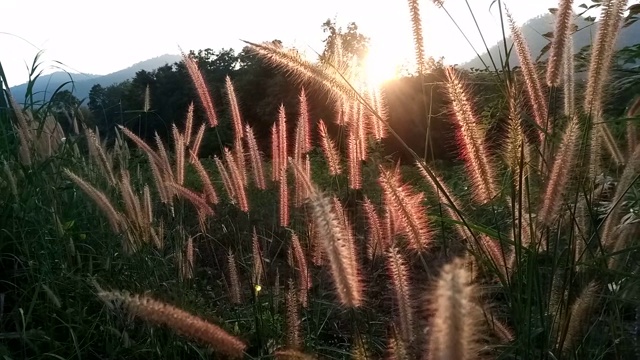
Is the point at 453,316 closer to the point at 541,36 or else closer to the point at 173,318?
the point at 173,318

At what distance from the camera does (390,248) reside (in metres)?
1.62

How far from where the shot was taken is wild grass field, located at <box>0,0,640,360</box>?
1483 mm

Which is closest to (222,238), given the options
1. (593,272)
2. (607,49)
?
(593,272)

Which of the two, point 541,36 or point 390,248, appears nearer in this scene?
point 390,248

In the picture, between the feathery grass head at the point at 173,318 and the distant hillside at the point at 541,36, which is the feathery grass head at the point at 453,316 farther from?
the distant hillside at the point at 541,36

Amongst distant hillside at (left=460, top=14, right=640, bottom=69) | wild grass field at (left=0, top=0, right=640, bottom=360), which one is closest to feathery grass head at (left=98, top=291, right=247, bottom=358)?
wild grass field at (left=0, top=0, right=640, bottom=360)

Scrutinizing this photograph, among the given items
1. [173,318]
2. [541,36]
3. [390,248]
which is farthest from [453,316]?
[541,36]

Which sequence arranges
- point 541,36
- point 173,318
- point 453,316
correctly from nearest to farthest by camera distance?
point 453,316
point 173,318
point 541,36

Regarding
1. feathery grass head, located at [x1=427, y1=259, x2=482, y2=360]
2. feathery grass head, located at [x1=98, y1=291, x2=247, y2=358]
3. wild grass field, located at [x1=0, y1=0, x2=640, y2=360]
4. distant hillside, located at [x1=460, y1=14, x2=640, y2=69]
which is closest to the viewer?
feathery grass head, located at [x1=427, y1=259, x2=482, y2=360]

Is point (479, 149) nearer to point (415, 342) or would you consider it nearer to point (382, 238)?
point (415, 342)

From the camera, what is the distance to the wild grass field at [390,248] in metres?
1.48

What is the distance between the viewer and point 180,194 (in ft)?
9.65

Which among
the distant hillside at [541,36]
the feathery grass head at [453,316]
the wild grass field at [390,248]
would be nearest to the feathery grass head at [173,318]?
the wild grass field at [390,248]

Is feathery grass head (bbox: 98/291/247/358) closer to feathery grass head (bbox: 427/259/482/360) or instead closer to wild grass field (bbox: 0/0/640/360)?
wild grass field (bbox: 0/0/640/360)
